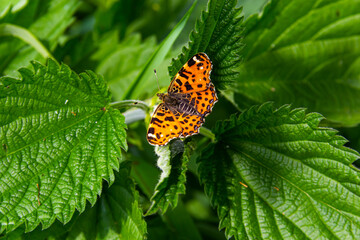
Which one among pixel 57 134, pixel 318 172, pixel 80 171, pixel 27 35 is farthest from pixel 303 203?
pixel 27 35

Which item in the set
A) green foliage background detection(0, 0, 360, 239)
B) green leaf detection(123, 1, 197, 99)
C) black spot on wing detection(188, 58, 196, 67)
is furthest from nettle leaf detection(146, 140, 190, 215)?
green leaf detection(123, 1, 197, 99)

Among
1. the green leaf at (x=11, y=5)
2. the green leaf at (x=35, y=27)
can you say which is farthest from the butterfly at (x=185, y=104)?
the green leaf at (x=11, y=5)

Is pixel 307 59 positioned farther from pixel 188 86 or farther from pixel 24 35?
pixel 24 35

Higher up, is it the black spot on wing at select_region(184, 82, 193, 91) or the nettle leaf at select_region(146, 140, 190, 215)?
the black spot on wing at select_region(184, 82, 193, 91)

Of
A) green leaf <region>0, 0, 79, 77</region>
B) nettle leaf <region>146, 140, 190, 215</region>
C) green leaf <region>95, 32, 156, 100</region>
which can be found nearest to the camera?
nettle leaf <region>146, 140, 190, 215</region>

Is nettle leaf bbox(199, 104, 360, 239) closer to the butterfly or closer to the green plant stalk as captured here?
the butterfly

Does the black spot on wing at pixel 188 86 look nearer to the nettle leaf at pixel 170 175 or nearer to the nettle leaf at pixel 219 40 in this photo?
the nettle leaf at pixel 219 40

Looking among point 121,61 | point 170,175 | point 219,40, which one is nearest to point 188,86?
point 219,40
